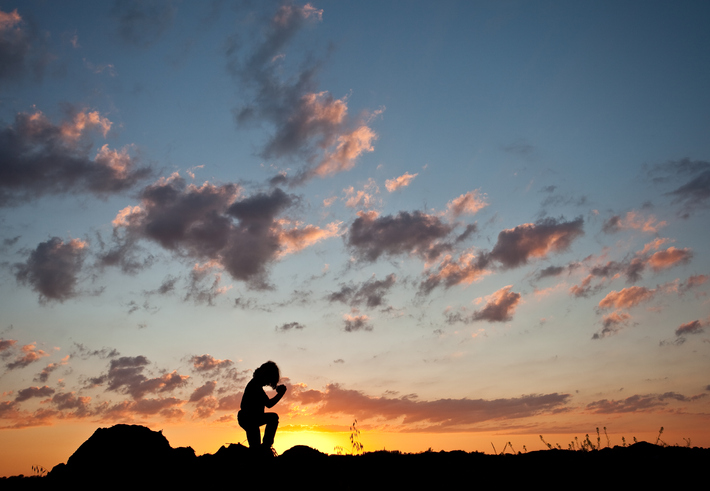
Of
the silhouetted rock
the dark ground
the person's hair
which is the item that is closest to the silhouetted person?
the person's hair

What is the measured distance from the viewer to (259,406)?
37.2ft

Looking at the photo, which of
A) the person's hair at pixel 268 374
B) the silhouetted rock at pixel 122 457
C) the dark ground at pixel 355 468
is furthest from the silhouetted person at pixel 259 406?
the silhouetted rock at pixel 122 457

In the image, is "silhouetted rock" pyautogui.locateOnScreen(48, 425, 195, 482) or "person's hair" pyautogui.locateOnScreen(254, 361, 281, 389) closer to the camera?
"silhouetted rock" pyautogui.locateOnScreen(48, 425, 195, 482)

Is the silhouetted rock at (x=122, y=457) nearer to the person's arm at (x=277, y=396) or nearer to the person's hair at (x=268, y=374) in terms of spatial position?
the person's arm at (x=277, y=396)

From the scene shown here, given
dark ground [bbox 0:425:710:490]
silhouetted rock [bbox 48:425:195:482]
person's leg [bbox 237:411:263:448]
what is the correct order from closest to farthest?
dark ground [bbox 0:425:710:490]
silhouetted rock [bbox 48:425:195:482]
person's leg [bbox 237:411:263:448]

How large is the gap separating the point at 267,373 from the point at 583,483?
716 centimetres

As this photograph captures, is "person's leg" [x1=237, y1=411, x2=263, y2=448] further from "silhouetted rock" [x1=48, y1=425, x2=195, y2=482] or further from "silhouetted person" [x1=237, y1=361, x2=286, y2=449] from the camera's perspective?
"silhouetted rock" [x1=48, y1=425, x2=195, y2=482]

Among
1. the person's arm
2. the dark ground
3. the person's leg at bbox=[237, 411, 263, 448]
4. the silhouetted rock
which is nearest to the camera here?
the dark ground

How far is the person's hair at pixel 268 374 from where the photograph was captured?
11.7m

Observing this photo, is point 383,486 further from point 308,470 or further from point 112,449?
point 112,449

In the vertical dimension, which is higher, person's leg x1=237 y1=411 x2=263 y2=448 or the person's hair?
the person's hair

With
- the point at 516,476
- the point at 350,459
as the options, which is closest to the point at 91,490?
the point at 350,459

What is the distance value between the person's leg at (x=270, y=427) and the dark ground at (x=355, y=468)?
1.74 feet

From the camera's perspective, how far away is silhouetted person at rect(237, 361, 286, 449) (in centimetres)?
1114
